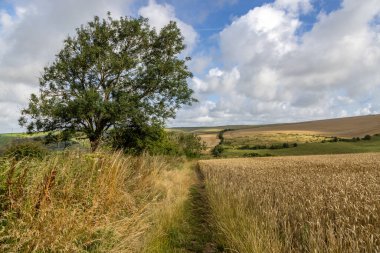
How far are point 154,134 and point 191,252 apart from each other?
2038 cm

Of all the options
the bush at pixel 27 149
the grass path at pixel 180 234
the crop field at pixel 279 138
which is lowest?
the grass path at pixel 180 234

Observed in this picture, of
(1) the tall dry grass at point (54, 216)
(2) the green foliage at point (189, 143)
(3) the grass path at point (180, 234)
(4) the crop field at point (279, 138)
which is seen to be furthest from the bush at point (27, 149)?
(4) the crop field at point (279, 138)

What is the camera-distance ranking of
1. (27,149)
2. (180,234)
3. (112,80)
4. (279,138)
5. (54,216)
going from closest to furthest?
(54,216) < (180,234) < (27,149) < (112,80) < (279,138)

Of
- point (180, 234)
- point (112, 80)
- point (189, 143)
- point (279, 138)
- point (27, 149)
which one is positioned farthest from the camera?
point (279, 138)

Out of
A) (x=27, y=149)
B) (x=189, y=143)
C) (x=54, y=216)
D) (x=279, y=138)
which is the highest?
(x=27, y=149)

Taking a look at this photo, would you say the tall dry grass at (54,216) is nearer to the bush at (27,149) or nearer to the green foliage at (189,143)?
the bush at (27,149)

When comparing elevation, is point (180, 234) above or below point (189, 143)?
below

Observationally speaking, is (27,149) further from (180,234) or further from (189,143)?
(189,143)

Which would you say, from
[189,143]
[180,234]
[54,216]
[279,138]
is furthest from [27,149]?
[279,138]

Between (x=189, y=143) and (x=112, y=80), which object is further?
(x=189, y=143)

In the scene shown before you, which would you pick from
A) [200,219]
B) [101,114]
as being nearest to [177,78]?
[101,114]

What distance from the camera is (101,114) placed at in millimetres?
23312

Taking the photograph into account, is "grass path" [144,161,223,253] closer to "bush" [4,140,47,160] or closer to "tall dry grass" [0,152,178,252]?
"tall dry grass" [0,152,178,252]

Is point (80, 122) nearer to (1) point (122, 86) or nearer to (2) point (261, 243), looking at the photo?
(1) point (122, 86)
